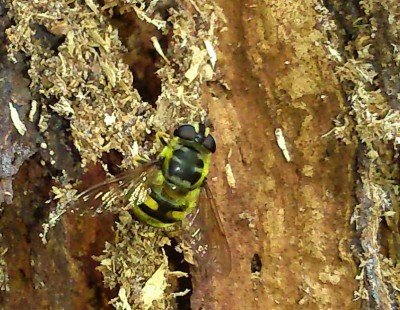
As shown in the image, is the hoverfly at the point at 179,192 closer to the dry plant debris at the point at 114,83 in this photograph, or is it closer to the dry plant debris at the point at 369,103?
the dry plant debris at the point at 114,83

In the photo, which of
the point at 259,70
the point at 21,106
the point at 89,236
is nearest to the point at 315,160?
the point at 259,70

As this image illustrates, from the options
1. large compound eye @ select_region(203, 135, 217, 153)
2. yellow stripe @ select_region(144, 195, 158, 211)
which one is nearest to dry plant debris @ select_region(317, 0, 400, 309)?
large compound eye @ select_region(203, 135, 217, 153)

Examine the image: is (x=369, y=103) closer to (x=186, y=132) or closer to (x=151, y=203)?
(x=186, y=132)

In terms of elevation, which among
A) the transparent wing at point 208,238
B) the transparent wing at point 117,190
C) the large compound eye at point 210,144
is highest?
the large compound eye at point 210,144

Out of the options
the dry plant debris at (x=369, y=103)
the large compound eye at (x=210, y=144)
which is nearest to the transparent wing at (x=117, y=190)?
the large compound eye at (x=210, y=144)

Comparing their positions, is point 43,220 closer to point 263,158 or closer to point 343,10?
point 263,158
